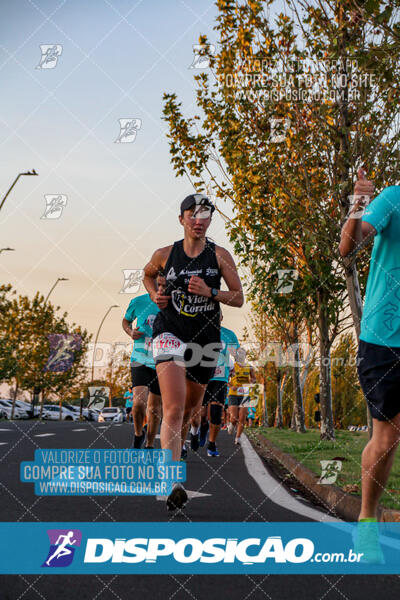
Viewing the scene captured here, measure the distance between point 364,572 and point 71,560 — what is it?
136 centimetres

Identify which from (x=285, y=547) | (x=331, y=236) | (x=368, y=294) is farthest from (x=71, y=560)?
(x=331, y=236)

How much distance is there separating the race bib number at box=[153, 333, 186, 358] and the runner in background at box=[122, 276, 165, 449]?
9.64 feet

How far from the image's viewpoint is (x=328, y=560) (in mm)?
3623

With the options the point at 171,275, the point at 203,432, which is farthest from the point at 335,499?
the point at 203,432

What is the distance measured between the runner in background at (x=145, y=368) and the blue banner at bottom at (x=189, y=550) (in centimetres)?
412

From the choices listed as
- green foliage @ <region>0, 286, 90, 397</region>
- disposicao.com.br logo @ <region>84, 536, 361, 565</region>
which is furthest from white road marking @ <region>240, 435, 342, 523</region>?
green foliage @ <region>0, 286, 90, 397</region>

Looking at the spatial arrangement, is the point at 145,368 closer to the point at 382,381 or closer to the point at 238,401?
the point at 382,381

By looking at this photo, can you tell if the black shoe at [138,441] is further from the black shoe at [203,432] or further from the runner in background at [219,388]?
the black shoe at [203,432]

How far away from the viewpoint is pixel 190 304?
5.32 m

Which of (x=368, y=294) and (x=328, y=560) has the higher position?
(x=368, y=294)

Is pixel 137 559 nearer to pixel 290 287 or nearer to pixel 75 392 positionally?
pixel 290 287

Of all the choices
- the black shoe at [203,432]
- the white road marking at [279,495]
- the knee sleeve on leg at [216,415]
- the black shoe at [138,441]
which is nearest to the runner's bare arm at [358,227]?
the white road marking at [279,495]

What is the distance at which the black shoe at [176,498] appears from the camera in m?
4.59

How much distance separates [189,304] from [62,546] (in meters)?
2.06
